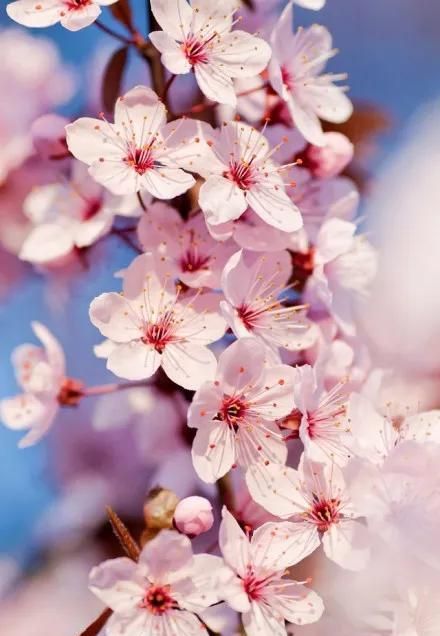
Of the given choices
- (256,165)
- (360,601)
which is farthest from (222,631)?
(256,165)

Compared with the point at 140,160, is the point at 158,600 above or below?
below

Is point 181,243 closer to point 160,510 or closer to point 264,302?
point 264,302

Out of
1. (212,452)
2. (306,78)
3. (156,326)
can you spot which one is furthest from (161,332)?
(306,78)

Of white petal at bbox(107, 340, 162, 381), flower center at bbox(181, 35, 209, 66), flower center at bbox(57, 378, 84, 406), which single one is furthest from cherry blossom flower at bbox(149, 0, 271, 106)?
flower center at bbox(57, 378, 84, 406)

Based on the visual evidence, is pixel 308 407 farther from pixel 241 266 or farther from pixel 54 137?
pixel 54 137

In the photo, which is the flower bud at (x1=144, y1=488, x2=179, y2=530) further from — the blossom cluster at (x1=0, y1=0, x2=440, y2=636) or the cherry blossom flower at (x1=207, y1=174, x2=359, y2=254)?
the cherry blossom flower at (x1=207, y1=174, x2=359, y2=254)

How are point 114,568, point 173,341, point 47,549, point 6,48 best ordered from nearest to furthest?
point 114,568 < point 173,341 < point 47,549 < point 6,48

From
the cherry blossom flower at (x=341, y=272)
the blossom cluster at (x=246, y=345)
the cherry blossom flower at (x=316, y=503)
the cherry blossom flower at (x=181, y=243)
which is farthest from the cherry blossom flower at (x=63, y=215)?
the cherry blossom flower at (x=316, y=503)

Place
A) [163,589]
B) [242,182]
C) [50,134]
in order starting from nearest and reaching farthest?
[163,589] < [242,182] < [50,134]
